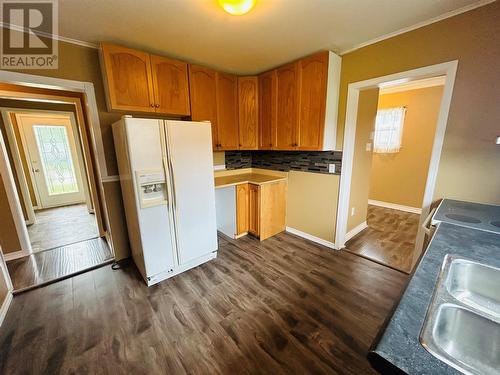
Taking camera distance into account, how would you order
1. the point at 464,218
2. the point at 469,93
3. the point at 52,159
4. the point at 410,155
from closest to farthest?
the point at 464,218 → the point at 469,93 → the point at 410,155 → the point at 52,159

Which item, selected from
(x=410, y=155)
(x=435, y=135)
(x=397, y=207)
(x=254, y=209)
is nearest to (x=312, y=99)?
(x=435, y=135)

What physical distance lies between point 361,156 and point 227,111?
1.99 m

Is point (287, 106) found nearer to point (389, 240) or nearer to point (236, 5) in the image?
point (236, 5)

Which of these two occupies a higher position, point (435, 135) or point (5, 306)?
point (435, 135)

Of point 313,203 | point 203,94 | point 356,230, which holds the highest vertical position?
point 203,94

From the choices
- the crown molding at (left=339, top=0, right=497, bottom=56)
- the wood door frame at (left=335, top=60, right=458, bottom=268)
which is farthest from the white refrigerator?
the crown molding at (left=339, top=0, right=497, bottom=56)

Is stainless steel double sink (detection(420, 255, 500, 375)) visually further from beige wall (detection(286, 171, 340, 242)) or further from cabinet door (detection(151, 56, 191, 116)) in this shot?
cabinet door (detection(151, 56, 191, 116))

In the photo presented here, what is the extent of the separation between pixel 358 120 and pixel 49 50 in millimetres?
3397

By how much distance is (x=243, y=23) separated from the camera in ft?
5.49

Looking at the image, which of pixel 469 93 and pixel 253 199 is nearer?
pixel 469 93

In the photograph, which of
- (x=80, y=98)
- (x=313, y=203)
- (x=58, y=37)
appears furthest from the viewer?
(x=313, y=203)

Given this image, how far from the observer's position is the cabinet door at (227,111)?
2.70 metres

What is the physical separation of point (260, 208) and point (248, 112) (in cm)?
142

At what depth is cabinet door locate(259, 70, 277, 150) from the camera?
2725 mm
